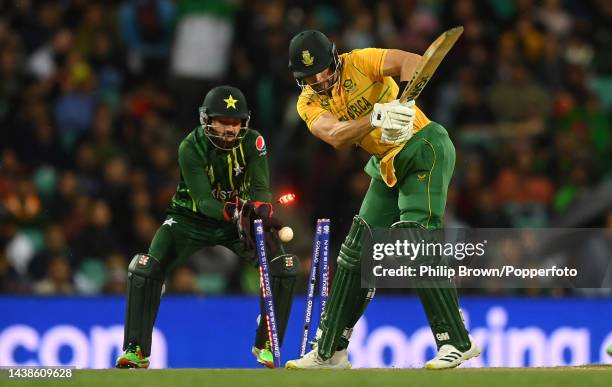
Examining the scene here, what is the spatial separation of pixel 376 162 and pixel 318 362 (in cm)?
129

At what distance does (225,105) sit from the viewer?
30.4 feet

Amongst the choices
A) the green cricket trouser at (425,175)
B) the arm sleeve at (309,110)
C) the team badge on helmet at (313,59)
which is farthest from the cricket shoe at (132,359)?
the team badge on helmet at (313,59)

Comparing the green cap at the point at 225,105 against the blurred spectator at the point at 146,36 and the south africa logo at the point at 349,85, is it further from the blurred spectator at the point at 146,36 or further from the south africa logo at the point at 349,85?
the blurred spectator at the point at 146,36

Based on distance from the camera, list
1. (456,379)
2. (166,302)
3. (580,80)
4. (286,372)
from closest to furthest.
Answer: (456,379) < (286,372) < (166,302) < (580,80)

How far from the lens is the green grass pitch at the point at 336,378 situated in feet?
23.7

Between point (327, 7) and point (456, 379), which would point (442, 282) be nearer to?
point (456, 379)

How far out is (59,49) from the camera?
1515cm

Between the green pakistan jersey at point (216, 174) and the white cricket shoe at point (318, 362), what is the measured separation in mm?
1127

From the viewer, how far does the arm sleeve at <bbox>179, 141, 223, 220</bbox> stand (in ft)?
30.2

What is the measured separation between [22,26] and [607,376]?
952cm

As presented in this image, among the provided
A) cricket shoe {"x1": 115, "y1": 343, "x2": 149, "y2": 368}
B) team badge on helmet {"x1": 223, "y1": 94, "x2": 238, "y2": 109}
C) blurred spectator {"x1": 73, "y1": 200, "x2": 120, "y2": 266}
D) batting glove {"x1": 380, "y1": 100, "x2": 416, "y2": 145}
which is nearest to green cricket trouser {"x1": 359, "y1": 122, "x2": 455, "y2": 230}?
batting glove {"x1": 380, "y1": 100, "x2": 416, "y2": 145}

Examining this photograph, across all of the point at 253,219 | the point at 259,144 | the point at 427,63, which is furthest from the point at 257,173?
the point at 427,63

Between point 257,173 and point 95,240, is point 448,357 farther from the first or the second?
point 95,240

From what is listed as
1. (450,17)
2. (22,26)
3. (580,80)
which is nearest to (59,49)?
(22,26)
